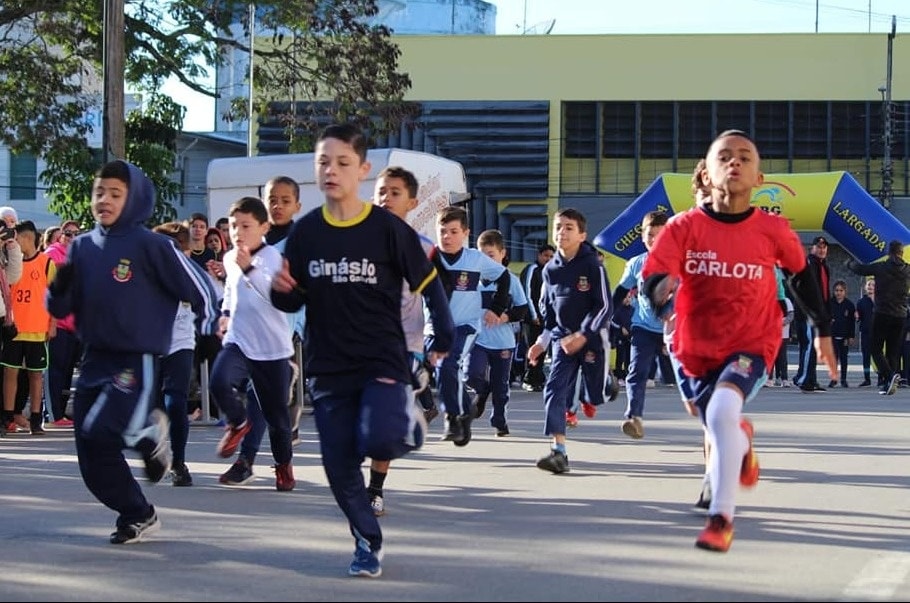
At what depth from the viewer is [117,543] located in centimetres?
791

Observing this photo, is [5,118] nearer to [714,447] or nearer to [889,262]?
[889,262]

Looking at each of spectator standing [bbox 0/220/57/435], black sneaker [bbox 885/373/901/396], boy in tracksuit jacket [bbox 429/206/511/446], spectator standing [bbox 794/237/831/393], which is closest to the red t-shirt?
boy in tracksuit jacket [bbox 429/206/511/446]

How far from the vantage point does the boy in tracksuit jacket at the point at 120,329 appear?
7.89 metres

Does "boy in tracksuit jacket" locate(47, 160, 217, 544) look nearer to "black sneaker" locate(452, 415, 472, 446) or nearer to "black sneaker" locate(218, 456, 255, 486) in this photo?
"black sneaker" locate(218, 456, 255, 486)

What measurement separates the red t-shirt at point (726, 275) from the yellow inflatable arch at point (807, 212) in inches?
634

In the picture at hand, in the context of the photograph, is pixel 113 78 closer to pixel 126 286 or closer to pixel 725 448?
pixel 126 286

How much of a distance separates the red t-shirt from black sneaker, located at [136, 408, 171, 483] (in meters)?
2.46

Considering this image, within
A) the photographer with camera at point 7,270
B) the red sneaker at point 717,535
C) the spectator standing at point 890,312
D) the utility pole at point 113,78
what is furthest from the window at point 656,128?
the red sneaker at point 717,535

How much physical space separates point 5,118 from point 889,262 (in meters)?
13.6

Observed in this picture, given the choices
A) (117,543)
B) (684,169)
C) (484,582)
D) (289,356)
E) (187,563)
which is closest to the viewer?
(484,582)

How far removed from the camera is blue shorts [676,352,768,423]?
744 centimetres

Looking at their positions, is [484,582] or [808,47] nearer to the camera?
[484,582]

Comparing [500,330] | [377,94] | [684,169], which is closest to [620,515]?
[500,330]

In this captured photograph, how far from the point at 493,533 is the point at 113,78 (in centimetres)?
1498
